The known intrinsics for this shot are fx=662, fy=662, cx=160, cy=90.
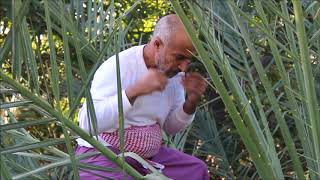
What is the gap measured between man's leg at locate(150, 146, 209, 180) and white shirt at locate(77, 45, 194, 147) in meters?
0.07

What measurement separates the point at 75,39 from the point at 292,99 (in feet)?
1.52

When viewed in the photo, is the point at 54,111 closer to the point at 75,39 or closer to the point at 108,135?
the point at 75,39

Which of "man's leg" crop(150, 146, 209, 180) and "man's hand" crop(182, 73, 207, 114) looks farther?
"man's leg" crop(150, 146, 209, 180)

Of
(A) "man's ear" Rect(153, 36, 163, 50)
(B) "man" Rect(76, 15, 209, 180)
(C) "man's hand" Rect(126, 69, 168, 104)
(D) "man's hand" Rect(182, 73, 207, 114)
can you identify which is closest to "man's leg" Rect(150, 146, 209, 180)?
(B) "man" Rect(76, 15, 209, 180)

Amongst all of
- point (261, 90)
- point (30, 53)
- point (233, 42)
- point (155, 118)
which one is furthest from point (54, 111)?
point (261, 90)

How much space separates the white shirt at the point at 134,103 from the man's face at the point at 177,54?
8 centimetres

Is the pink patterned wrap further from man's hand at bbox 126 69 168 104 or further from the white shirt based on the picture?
man's hand at bbox 126 69 168 104

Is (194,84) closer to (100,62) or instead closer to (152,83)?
(152,83)

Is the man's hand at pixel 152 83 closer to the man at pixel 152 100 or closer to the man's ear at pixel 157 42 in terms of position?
the man at pixel 152 100

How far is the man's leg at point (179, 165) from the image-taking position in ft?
5.22

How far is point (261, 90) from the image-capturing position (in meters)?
2.37

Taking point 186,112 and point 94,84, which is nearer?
point 94,84

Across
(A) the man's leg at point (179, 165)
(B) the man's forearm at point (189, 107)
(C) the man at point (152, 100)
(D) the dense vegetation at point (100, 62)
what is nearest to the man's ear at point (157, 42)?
(C) the man at point (152, 100)

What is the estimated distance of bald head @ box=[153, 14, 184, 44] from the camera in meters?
1.29
